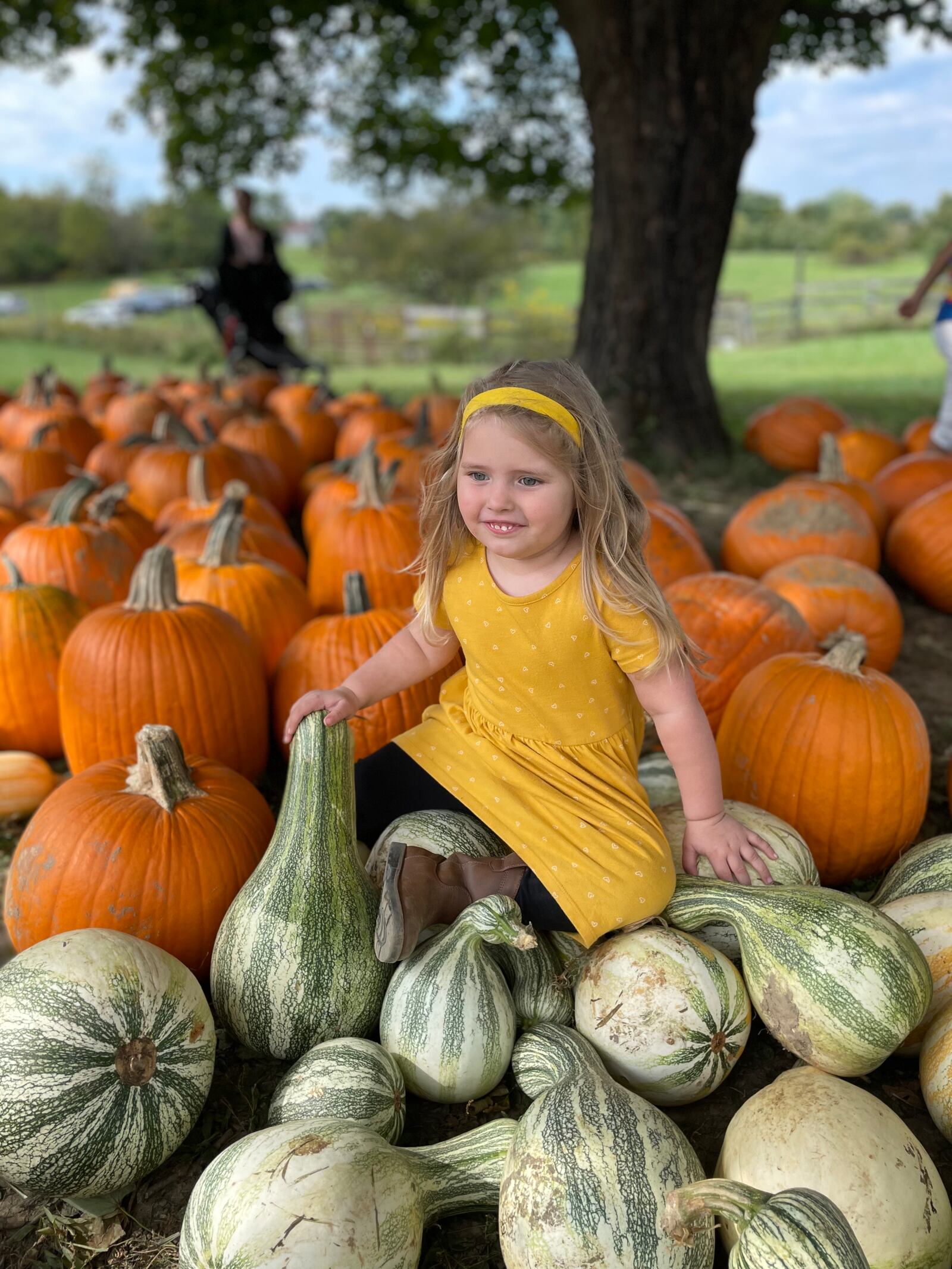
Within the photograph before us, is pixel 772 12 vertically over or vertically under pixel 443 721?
over

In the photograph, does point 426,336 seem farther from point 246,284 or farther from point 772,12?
point 772,12

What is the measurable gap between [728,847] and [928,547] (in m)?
3.02

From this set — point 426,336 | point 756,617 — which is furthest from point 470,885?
point 426,336

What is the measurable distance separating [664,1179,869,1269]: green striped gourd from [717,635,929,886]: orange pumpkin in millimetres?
1499

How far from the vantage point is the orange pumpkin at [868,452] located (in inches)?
250

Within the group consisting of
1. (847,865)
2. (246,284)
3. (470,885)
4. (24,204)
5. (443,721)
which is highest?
(24,204)

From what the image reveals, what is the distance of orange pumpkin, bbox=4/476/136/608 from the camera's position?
160 inches

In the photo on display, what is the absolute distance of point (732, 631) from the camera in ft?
11.4

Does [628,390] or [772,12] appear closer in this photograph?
[772,12]

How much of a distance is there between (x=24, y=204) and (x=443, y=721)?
173ft

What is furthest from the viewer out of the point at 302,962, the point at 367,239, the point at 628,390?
the point at 367,239

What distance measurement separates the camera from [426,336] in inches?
1046

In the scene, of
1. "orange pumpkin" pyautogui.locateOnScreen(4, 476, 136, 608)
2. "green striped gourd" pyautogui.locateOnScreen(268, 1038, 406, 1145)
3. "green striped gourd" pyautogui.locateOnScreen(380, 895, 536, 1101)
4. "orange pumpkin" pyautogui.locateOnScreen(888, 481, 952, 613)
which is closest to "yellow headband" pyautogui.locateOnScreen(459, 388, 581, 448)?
"green striped gourd" pyautogui.locateOnScreen(380, 895, 536, 1101)

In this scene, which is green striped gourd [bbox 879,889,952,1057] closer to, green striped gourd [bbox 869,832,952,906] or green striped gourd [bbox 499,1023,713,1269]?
green striped gourd [bbox 869,832,952,906]
